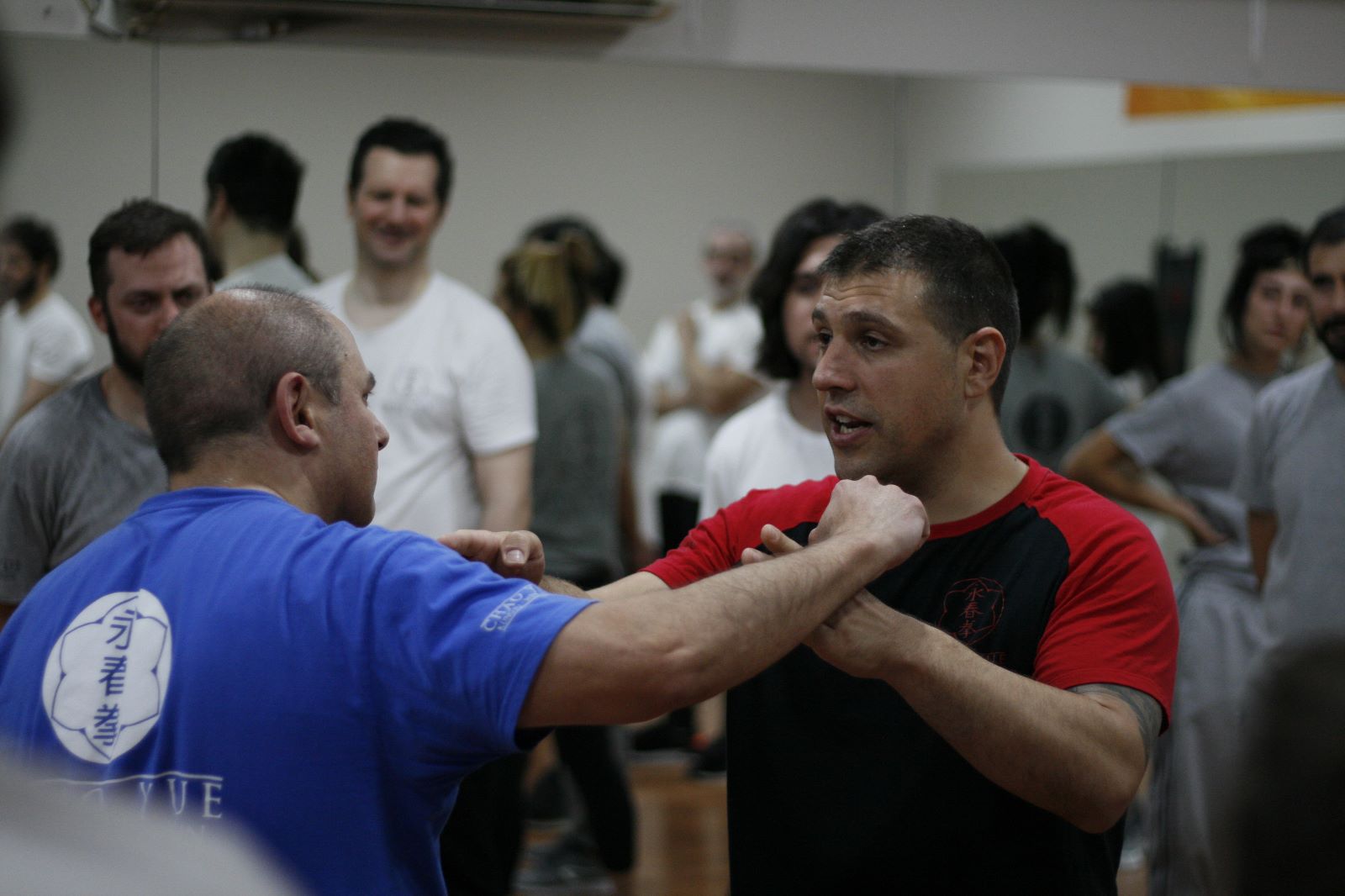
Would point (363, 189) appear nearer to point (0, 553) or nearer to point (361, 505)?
point (0, 553)

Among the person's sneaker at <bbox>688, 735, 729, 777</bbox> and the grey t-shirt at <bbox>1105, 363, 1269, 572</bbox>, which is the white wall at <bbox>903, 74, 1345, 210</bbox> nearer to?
the grey t-shirt at <bbox>1105, 363, 1269, 572</bbox>

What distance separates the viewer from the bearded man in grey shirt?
2.26m

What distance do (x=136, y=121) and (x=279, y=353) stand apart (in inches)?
65.7

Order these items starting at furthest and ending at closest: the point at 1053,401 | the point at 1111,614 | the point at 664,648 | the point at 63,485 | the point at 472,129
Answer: the point at 1053,401
the point at 472,129
the point at 63,485
the point at 1111,614
the point at 664,648

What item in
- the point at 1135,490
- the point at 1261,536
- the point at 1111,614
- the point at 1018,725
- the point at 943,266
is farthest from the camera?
the point at 1135,490

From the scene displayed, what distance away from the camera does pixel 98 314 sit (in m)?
2.51

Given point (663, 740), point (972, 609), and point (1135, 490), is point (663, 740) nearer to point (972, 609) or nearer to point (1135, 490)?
point (1135, 490)

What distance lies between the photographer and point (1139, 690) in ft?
5.11

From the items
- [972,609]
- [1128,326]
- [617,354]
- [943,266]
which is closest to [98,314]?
[943,266]

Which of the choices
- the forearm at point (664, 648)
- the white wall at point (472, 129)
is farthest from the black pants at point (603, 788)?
the forearm at point (664, 648)

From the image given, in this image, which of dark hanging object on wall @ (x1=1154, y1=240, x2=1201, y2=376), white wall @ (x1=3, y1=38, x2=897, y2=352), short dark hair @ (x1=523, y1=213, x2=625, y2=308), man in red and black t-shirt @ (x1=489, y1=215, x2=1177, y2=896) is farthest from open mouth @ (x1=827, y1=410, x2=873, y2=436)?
dark hanging object on wall @ (x1=1154, y1=240, x2=1201, y2=376)

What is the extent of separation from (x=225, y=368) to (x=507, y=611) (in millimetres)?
432

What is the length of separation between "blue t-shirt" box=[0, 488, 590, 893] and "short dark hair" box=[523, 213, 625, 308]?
8.66 feet

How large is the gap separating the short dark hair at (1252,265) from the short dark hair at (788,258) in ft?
4.31
